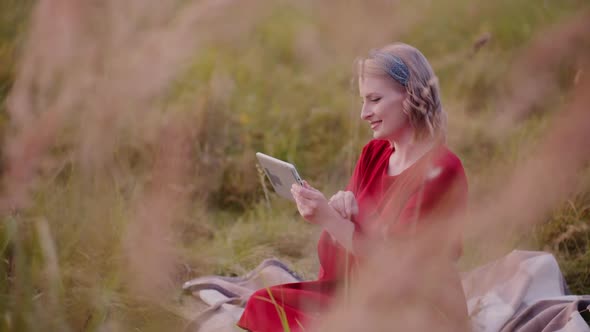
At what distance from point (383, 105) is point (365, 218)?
342 millimetres

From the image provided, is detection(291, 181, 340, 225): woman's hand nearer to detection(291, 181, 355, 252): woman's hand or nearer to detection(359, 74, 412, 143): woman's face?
detection(291, 181, 355, 252): woman's hand

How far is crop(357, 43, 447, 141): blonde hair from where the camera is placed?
208 centimetres

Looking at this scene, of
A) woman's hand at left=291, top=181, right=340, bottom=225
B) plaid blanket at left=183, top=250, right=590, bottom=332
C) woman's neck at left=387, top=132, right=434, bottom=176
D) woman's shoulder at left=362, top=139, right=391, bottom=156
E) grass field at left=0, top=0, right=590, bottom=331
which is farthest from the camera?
plaid blanket at left=183, top=250, right=590, bottom=332

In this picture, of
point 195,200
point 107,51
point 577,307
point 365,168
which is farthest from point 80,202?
point 195,200

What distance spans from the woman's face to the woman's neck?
0.22 ft

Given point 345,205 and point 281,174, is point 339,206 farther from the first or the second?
point 281,174

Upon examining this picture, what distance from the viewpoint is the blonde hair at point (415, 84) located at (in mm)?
2080

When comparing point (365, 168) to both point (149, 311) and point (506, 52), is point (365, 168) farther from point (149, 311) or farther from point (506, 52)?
point (506, 52)

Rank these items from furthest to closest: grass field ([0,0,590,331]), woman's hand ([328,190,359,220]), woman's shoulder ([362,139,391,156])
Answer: woman's shoulder ([362,139,391,156]), woman's hand ([328,190,359,220]), grass field ([0,0,590,331])

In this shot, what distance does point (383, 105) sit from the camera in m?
2.09

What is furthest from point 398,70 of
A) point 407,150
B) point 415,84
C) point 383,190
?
point 383,190

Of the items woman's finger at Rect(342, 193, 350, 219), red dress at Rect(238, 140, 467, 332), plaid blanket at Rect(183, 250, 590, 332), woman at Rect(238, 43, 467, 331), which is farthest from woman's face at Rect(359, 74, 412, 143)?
plaid blanket at Rect(183, 250, 590, 332)

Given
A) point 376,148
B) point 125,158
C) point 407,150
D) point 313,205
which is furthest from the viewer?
point 125,158

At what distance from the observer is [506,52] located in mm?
4625
